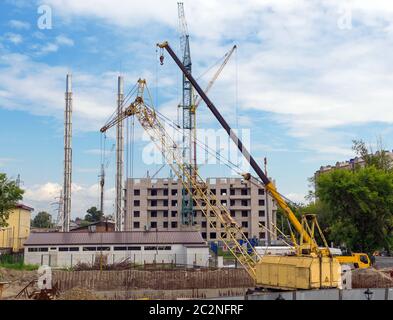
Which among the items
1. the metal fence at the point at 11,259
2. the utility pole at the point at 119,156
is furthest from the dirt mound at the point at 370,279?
the utility pole at the point at 119,156

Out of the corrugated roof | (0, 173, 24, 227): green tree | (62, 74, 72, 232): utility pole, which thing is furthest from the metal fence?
(62, 74, 72, 232): utility pole

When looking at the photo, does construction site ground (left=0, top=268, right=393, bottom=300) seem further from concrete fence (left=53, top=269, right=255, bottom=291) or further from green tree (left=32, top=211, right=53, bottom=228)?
green tree (left=32, top=211, right=53, bottom=228)

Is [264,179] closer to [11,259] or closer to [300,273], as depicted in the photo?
[300,273]

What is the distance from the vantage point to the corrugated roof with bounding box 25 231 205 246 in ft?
175

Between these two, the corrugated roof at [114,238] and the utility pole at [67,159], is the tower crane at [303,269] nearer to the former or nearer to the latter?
the corrugated roof at [114,238]

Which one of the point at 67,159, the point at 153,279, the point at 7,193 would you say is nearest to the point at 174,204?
the point at 67,159

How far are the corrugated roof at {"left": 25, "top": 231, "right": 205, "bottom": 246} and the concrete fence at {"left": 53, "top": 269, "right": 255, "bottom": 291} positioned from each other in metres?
15.4

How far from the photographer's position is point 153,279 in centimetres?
3731

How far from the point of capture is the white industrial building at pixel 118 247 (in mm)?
51312

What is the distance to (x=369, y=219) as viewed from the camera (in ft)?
171

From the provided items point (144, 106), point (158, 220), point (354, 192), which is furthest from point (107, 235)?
point (158, 220)

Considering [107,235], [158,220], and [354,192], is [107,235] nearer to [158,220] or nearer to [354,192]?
[354,192]

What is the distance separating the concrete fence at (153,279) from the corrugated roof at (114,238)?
15.4m
